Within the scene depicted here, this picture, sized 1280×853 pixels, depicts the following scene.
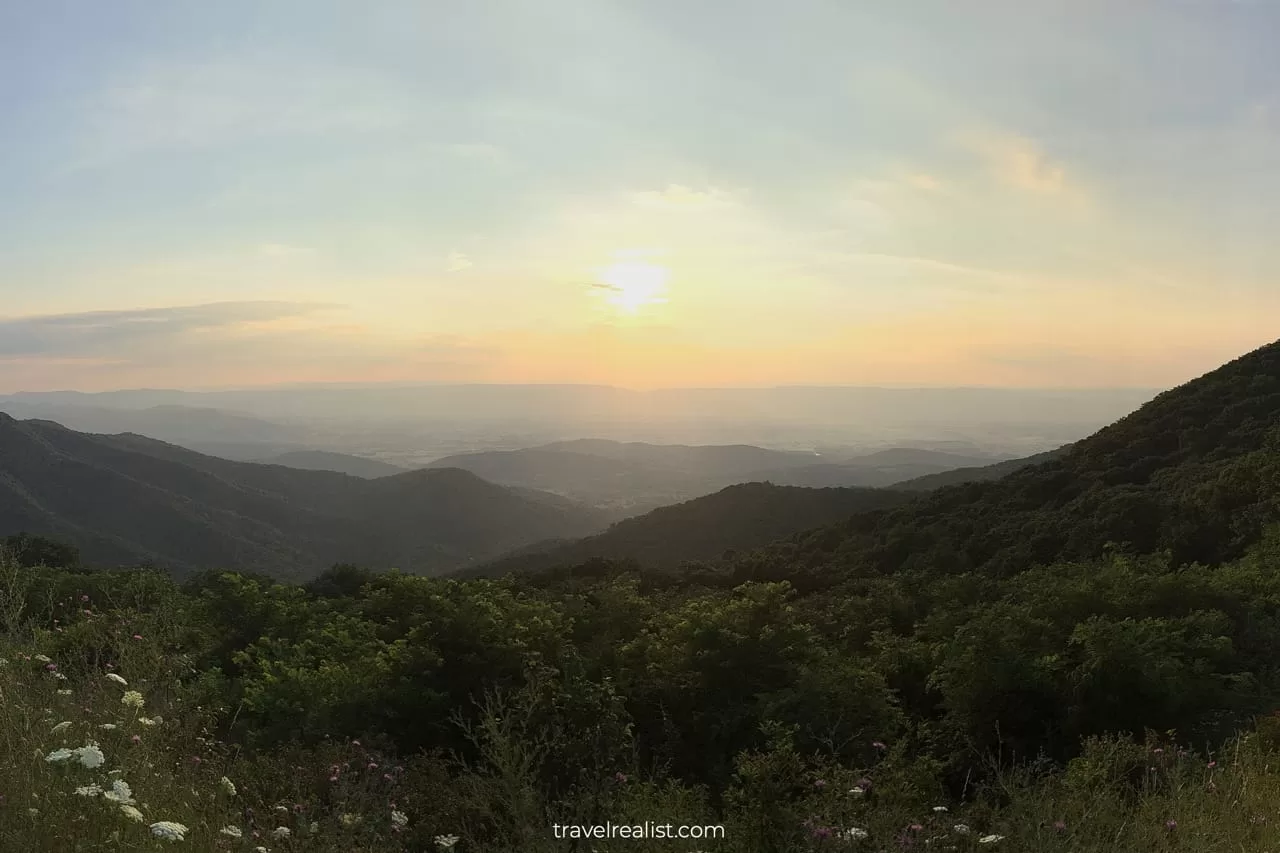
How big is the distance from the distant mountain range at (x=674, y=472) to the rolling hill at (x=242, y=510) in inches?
1218

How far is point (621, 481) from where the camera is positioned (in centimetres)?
17425

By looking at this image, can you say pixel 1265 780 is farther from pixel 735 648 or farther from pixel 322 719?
pixel 322 719

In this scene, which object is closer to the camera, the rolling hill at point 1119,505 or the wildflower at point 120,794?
the wildflower at point 120,794

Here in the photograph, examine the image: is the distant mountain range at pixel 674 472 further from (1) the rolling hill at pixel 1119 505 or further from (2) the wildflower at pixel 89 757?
(2) the wildflower at pixel 89 757

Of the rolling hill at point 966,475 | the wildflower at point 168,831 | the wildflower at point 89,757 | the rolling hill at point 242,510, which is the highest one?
the wildflower at point 89,757

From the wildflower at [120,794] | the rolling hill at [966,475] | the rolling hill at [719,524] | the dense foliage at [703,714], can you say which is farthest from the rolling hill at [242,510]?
the wildflower at [120,794]

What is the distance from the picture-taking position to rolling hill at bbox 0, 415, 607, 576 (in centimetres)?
7275

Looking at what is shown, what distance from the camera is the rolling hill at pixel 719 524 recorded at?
43.2 metres

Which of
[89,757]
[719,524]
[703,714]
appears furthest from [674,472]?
[89,757]

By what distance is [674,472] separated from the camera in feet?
602

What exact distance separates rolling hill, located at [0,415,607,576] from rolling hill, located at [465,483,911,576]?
3612 centimetres

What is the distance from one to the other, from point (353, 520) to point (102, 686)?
331 ft

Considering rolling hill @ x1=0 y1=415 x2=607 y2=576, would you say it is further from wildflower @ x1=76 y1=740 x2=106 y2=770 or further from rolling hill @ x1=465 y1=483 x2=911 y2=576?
wildflower @ x1=76 y1=740 x2=106 y2=770

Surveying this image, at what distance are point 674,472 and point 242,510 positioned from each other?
110522 millimetres
